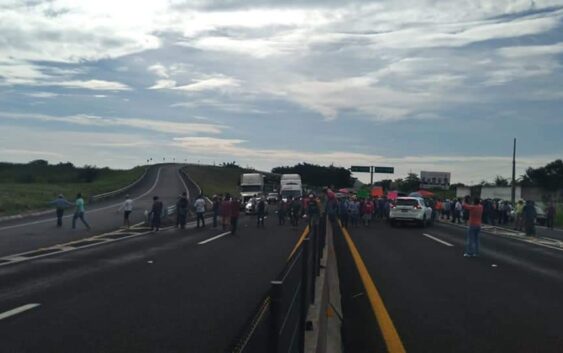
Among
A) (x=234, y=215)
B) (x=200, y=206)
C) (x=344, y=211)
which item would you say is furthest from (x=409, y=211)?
(x=234, y=215)

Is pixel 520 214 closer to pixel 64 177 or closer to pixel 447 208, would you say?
pixel 447 208

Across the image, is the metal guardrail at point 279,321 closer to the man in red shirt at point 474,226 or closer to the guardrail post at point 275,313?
the guardrail post at point 275,313

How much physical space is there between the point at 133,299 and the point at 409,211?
2659 centimetres

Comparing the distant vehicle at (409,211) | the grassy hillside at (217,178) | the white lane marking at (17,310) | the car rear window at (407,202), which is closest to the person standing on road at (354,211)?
the distant vehicle at (409,211)

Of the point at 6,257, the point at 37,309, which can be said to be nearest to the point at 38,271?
the point at 6,257

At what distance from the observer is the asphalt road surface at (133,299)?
762 cm

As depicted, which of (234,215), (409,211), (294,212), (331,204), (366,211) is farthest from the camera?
(366,211)

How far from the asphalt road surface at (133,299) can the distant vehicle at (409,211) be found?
56.4 feet

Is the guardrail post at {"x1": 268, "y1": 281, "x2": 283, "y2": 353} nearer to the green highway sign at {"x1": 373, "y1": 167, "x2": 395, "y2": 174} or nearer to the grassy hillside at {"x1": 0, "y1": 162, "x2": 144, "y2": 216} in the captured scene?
the grassy hillside at {"x1": 0, "y1": 162, "x2": 144, "y2": 216}

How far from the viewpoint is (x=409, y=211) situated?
3538 cm

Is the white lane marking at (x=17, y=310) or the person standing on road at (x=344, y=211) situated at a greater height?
the person standing on road at (x=344, y=211)

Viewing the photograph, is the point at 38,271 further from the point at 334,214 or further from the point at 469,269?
the point at 334,214

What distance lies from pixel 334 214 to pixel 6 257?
2072cm

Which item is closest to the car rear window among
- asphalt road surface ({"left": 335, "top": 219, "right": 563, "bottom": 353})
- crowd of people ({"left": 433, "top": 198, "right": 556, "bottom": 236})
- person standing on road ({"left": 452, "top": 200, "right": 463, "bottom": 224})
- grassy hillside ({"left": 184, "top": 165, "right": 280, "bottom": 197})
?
crowd of people ({"left": 433, "top": 198, "right": 556, "bottom": 236})
